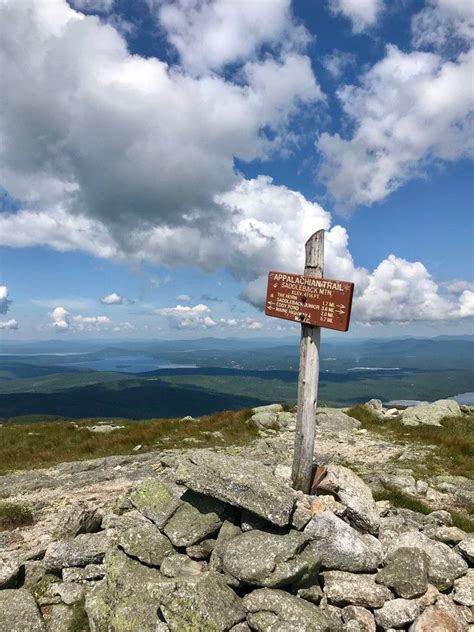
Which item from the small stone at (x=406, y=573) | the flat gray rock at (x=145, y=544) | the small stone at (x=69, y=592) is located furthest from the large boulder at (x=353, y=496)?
the small stone at (x=69, y=592)

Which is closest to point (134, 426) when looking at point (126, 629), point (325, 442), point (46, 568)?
point (325, 442)

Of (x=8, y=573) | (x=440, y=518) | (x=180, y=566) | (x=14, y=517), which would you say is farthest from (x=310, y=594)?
(x=14, y=517)

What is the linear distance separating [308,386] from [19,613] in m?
7.73

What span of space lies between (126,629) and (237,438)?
18.9m

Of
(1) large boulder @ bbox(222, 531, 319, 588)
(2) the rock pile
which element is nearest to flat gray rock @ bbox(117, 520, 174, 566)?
(2) the rock pile

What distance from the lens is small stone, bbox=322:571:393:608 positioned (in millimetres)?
7355

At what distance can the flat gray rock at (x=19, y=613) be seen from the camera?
7.06 m

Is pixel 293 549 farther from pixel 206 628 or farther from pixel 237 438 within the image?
pixel 237 438

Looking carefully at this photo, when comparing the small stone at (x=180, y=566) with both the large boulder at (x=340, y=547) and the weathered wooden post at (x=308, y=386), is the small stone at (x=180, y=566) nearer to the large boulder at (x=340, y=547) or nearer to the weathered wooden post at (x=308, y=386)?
the large boulder at (x=340, y=547)

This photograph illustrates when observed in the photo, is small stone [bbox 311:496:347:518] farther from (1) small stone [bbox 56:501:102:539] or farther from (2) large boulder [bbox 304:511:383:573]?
(1) small stone [bbox 56:501:102:539]

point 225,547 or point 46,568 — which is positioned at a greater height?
point 225,547

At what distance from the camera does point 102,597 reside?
287 inches

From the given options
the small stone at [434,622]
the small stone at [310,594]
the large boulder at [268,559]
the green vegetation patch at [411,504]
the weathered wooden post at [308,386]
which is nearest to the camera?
the small stone at [434,622]

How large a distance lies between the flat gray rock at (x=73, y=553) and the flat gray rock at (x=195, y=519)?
1.60 meters
